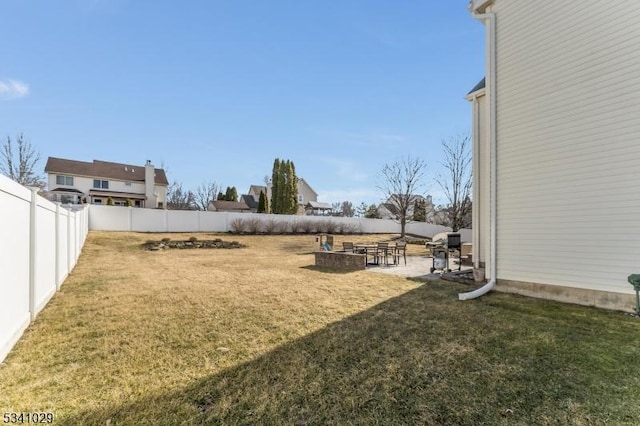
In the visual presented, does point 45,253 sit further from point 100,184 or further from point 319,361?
point 100,184

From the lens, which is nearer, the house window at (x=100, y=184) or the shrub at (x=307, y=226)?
the shrub at (x=307, y=226)

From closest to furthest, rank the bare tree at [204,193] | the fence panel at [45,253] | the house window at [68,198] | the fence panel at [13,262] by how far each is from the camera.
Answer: the fence panel at [13,262], the fence panel at [45,253], the house window at [68,198], the bare tree at [204,193]

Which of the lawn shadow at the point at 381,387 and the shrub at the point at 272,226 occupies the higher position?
the shrub at the point at 272,226

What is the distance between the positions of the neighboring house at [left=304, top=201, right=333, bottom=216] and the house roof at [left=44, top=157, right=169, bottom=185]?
70.6ft

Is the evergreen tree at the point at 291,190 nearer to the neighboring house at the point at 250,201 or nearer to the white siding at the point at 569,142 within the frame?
the neighboring house at the point at 250,201

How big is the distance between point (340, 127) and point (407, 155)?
8.79 metres

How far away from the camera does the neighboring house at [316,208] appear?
168ft

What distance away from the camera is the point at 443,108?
19000mm

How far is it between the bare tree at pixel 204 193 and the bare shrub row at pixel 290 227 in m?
32.0

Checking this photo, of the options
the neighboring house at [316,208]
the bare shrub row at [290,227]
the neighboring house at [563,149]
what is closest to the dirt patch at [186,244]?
the bare shrub row at [290,227]

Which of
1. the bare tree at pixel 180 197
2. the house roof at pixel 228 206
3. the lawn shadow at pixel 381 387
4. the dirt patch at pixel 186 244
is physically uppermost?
the bare tree at pixel 180 197

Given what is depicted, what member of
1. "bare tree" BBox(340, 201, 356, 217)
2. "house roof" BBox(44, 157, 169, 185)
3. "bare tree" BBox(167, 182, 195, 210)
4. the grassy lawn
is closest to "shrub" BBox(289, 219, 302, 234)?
"house roof" BBox(44, 157, 169, 185)

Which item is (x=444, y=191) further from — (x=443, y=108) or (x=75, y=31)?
(x=75, y=31)

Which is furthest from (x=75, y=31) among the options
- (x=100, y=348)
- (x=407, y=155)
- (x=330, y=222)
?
(x=407, y=155)
